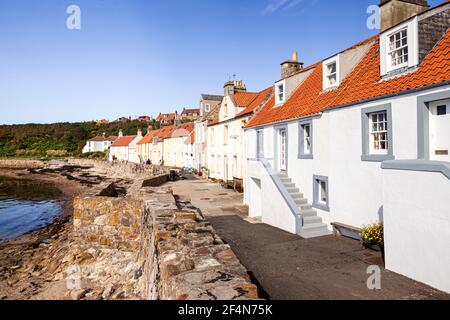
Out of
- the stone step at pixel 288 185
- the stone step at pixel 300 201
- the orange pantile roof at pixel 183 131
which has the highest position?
the orange pantile roof at pixel 183 131

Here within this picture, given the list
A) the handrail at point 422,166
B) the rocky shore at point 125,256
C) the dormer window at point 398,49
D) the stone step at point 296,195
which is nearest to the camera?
→ the rocky shore at point 125,256

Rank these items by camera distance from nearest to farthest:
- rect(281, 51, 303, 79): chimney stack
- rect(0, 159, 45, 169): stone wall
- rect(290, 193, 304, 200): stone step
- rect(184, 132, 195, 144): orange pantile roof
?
1. rect(290, 193, 304, 200): stone step
2. rect(281, 51, 303, 79): chimney stack
3. rect(184, 132, 195, 144): orange pantile roof
4. rect(0, 159, 45, 169): stone wall

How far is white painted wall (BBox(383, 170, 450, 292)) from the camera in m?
6.49

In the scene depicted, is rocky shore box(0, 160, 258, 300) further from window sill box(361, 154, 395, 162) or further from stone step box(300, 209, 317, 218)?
window sill box(361, 154, 395, 162)

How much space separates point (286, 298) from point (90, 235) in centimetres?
902

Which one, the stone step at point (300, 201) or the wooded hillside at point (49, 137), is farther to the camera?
the wooded hillside at point (49, 137)

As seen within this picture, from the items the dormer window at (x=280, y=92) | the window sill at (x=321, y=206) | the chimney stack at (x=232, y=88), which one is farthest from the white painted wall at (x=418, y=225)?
the chimney stack at (x=232, y=88)

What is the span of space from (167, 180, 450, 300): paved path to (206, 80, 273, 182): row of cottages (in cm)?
1273

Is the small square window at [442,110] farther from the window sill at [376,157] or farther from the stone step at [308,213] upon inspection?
the stone step at [308,213]

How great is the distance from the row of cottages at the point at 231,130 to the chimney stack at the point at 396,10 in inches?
Result: 482

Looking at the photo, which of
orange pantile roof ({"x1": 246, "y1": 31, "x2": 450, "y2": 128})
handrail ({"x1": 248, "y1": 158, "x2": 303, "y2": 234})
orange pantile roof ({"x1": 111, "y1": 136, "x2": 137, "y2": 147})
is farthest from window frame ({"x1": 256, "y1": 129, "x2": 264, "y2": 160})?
orange pantile roof ({"x1": 111, "y1": 136, "x2": 137, "y2": 147})

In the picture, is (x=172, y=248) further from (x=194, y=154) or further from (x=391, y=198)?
(x=194, y=154)

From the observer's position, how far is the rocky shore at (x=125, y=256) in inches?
194
